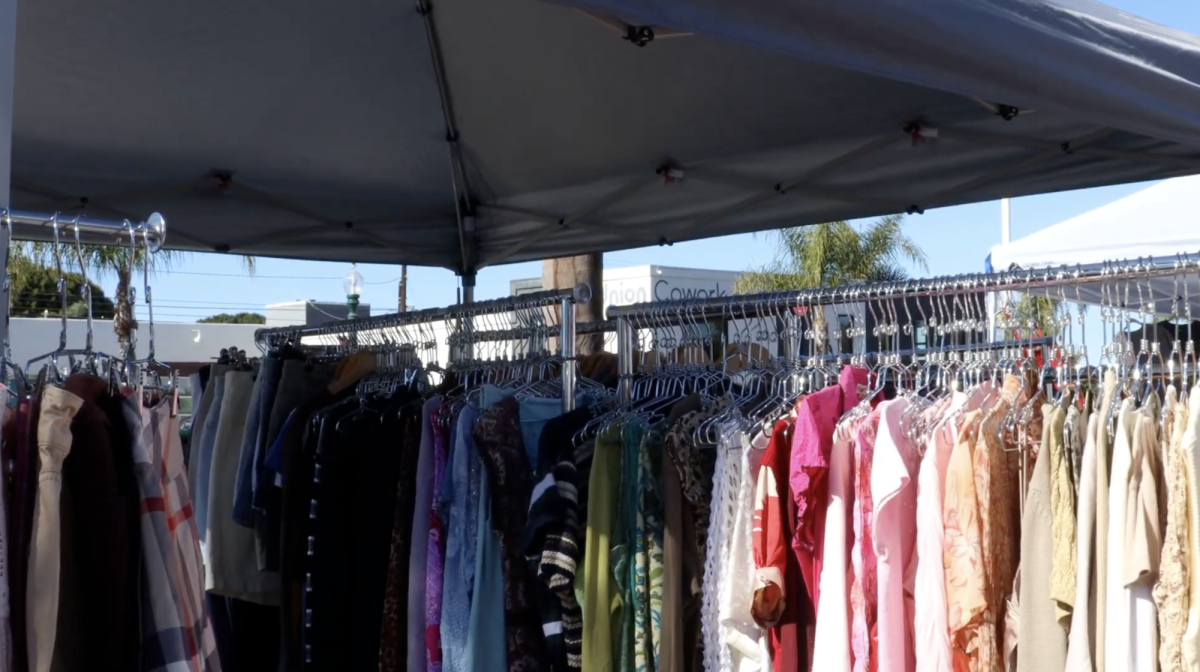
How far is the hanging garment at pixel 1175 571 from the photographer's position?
1.88 meters

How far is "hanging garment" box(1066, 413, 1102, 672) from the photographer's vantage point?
6.47ft

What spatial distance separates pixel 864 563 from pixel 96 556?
150 centimetres

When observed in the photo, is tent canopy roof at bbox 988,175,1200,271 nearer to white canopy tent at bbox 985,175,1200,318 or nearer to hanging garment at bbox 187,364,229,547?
white canopy tent at bbox 985,175,1200,318

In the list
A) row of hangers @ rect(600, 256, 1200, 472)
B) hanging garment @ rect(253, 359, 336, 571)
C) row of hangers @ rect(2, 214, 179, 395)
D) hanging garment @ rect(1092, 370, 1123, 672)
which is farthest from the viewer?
hanging garment @ rect(253, 359, 336, 571)

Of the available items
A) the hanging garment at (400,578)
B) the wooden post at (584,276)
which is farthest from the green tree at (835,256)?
the hanging garment at (400,578)

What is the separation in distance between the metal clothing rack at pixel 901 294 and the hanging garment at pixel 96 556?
1583 millimetres

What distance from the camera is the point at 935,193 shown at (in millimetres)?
4309

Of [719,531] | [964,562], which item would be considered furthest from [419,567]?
[964,562]

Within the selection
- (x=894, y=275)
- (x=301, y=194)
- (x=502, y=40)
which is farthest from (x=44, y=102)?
(x=894, y=275)

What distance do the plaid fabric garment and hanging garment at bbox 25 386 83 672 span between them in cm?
12

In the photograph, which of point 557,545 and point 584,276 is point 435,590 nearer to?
point 557,545

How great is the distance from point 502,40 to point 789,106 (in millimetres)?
1059

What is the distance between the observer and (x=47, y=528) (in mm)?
1421

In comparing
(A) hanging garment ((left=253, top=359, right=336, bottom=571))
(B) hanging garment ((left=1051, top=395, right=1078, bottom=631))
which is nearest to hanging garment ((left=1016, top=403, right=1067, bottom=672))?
(B) hanging garment ((left=1051, top=395, right=1078, bottom=631))
